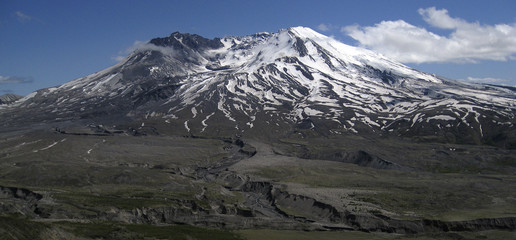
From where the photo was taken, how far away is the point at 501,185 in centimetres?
10662

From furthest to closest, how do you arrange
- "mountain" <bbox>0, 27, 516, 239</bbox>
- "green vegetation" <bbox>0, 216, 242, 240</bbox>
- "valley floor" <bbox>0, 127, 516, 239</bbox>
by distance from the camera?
"mountain" <bbox>0, 27, 516, 239</bbox>, "valley floor" <bbox>0, 127, 516, 239</bbox>, "green vegetation" <bbox>0, 216, 242, 240</bbox>

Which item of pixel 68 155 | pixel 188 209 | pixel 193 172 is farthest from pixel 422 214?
pixel 68 155

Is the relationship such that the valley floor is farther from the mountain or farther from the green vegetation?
Answer: the mountain

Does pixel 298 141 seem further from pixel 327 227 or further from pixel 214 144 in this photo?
pixel 327 227

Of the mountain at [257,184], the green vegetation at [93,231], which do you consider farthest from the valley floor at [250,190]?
the mountain at [257,184]

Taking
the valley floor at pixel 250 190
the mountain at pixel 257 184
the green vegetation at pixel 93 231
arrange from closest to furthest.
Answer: the green vegetation at pixel 93 231
the valley floor at pixel 250 190
the mountain at pixel 257 184

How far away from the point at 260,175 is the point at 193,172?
19.8 meters

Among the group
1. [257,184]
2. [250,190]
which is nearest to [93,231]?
[250,190]

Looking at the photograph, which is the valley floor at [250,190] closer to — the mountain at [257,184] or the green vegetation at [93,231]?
the green vegetation at [93,231]

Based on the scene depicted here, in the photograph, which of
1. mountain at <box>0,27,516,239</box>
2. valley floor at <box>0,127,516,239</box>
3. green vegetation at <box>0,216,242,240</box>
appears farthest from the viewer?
mountain at <box>0,27,516,239</box>

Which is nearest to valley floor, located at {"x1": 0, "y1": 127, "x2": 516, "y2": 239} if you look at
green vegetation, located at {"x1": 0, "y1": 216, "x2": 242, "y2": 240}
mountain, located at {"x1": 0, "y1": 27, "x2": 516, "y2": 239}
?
green vegetation, located at {"x1": 0, "y1": 216, "x2": 242, "y2": 240}

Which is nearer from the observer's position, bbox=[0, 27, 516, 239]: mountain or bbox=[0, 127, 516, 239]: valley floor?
bbox=[0, 127, 516, 239]: valley floor

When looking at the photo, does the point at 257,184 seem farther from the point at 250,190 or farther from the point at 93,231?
the point at 93,231

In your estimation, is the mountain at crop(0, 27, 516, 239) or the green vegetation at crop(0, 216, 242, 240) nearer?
the green vegetation at crop(0, 216, 242, 240)
